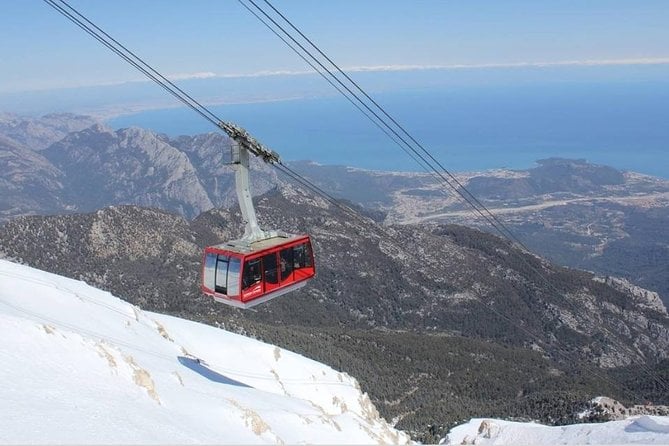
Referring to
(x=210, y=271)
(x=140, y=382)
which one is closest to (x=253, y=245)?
(x=210, y=271)

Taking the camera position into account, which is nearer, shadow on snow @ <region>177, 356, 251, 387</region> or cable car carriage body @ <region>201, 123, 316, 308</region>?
cable car carriage body @ <region>201, 123, 316, 308</region>

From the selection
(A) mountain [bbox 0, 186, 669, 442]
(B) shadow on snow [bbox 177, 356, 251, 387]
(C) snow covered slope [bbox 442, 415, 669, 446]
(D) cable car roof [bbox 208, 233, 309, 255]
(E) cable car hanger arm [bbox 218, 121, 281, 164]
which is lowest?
(A) mountain [bbox 0, 186, 669, 442]

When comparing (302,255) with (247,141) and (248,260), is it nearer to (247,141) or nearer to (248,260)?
(248,260)

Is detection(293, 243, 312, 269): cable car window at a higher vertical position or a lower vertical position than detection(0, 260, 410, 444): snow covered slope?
higher

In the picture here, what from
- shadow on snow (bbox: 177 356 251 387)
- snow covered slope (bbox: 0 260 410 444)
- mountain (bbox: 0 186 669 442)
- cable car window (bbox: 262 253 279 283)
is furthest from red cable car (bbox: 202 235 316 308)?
mountain (bbox: 0 186 669 442)

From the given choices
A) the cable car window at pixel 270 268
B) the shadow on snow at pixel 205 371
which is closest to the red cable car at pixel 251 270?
the cable car window at pixel 270 268

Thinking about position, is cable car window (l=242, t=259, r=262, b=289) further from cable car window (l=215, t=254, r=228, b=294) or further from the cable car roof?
cable car window (l=215, t=254, r=228, b=294)

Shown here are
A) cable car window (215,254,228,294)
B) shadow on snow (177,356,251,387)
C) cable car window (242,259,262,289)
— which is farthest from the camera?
shadow on snow (177,356,251,387)
